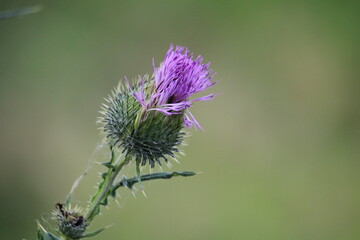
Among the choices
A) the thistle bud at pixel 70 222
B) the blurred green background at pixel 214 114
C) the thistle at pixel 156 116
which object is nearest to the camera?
the thistle bud at pixel 70 222

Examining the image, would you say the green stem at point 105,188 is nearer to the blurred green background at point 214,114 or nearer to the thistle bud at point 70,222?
the thistle bud at point 70,222

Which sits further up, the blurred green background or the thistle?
the blurred green background

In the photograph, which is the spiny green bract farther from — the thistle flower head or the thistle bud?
the thistle bud

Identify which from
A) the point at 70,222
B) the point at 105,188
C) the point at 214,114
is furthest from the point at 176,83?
the point at 214,114

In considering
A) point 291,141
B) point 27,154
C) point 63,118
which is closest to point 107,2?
point 63,118

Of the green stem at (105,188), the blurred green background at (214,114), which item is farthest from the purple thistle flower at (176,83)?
the blurred green background at (214,114)

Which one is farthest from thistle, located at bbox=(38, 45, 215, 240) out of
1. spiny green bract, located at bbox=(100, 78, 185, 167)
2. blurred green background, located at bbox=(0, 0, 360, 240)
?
blurred green background, located at bbox=(0, 0, 360, 240)

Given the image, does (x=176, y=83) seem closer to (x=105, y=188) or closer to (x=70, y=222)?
(x=105, y=188)
